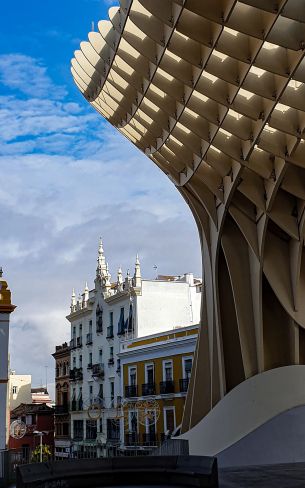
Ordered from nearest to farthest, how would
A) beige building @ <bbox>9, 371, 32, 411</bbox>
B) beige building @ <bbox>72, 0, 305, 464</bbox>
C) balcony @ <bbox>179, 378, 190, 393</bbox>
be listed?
beige building @ <bbox>72, 0, 305, 464</bbox> → balcony @ <bbox>179, 378, 190, 393</bbox> → beige building @ <bbox>9, 371, 32, 411</bbox>

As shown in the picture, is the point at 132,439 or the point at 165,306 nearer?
the point at 132,439

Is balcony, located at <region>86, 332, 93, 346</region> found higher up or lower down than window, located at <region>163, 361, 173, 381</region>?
higher up

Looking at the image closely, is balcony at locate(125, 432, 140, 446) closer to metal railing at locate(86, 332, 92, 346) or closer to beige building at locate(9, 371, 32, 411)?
metal railing at locate(86, 332, 92, 346)

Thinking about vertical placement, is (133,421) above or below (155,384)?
below

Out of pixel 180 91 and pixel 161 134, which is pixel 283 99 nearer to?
pixel 180 91

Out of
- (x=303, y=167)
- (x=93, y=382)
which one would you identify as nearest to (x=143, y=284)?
(x=93, y=382)

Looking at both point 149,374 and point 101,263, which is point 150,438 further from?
point 101,263

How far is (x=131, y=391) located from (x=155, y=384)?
395 centimetres

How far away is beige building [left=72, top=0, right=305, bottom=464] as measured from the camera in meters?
16.4

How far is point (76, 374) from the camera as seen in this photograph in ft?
213

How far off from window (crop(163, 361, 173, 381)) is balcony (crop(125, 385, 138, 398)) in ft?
14.7

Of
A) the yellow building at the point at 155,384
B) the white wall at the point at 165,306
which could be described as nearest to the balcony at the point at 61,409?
the yellow building at the point at 155,384

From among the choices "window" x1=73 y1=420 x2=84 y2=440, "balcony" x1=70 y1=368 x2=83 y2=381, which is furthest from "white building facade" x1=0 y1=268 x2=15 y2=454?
"balcony" x1=70 y1=368 x2=83 y2=381

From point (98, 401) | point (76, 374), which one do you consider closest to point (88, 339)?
point (76, 374)
